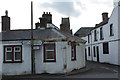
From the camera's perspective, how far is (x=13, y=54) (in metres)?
16.3

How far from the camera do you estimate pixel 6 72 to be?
16.3 meters

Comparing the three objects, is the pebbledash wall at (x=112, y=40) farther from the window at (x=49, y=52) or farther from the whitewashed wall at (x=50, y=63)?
the window at (x=49, y=52)

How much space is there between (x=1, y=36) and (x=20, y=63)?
3.98 metres

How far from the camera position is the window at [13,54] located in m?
16.3

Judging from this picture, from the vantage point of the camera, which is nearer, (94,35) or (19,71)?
(19,71)

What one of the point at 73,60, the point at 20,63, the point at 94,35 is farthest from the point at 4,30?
the point at 94,35

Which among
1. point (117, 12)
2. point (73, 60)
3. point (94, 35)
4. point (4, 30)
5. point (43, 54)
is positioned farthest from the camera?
point (94, 35)

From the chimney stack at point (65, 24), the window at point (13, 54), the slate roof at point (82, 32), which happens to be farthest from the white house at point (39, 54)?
the slate roof at point (82, 32)

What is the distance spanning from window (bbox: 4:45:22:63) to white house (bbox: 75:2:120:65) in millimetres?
13142

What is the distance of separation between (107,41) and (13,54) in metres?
15.8

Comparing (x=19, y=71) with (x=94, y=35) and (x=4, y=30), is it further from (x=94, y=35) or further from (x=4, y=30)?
(x=94, y=35)

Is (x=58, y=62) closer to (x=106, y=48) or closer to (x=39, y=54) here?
(x=39, y=54)

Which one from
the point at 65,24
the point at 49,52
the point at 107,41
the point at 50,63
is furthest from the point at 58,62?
the point at 107,41

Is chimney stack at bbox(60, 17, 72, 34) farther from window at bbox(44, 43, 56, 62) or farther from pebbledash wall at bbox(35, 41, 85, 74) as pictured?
window at bbox(44, 43, 56, 62)
